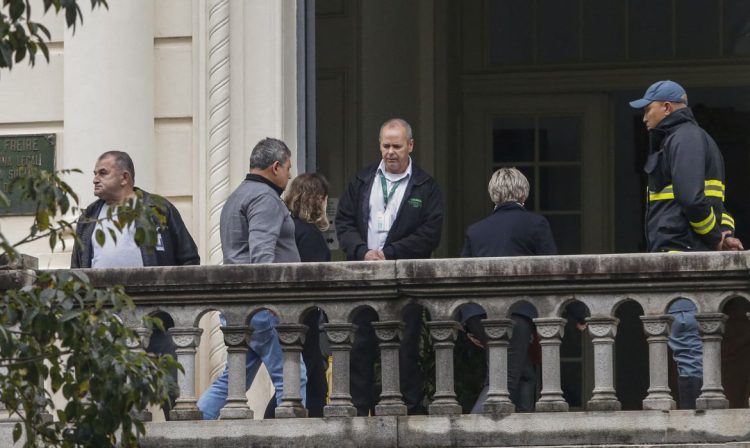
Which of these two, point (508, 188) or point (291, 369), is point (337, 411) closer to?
point (291, 369)

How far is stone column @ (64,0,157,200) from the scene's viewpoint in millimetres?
13203

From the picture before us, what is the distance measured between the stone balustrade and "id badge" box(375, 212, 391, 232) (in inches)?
41.9

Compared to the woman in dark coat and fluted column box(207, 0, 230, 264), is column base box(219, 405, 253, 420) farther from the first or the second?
fluted column box(207, 0, 230, 264)

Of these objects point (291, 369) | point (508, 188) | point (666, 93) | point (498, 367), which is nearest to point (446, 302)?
point (498, 367)

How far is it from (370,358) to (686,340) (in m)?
1.68

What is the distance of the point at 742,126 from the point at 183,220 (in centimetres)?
Answer: 686

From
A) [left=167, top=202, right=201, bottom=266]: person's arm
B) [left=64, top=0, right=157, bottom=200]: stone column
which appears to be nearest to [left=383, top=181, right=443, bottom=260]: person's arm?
[left=167, top=202, right=201, bottom=266]: person's arm

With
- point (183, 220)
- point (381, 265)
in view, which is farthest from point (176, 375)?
point (183, 220)

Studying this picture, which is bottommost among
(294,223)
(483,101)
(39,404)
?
(39,404)

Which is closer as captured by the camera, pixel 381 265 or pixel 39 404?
pixel 39 404

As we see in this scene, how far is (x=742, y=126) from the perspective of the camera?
18516mm

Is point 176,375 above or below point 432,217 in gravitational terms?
below

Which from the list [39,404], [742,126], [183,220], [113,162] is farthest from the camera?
[742,126]

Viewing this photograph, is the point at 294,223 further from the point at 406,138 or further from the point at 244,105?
the point at 244,105
